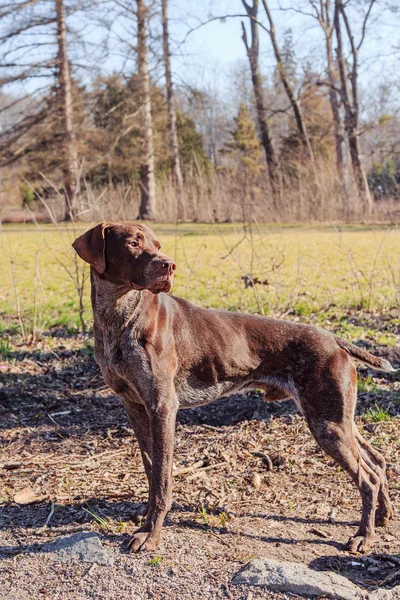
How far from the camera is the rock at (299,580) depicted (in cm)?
290

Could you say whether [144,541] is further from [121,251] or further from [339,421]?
[121,251]

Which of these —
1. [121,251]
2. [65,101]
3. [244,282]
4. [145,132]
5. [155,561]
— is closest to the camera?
[155,561]

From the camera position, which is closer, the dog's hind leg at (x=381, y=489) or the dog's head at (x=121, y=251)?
the dog's head at (x=121, y=251)

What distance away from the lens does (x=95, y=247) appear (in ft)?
11.4

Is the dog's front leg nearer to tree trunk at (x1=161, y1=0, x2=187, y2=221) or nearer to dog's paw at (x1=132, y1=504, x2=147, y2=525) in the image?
dog's paw at (x1=132, y1=504, x2=147, y2=525)

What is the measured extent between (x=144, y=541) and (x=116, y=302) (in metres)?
1.24

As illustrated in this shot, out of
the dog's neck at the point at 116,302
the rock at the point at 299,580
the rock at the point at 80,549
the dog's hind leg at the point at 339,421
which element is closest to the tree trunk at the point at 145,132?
the dog's neck at the point at 116,302

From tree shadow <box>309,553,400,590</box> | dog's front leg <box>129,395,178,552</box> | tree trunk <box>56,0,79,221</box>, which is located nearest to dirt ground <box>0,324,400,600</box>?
tree shadow <box>309,553,400,590</box>

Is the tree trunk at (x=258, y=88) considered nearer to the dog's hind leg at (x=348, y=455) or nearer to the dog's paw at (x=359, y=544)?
the dog's hind leg at (x=348, y=455)

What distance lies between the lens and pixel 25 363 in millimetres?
6707

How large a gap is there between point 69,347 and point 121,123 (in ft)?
81.0

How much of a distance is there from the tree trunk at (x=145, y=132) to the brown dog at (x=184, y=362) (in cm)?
2386

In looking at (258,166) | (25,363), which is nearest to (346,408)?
(25,363)

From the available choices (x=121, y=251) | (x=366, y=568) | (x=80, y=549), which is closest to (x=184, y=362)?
(x=121, y=251)
